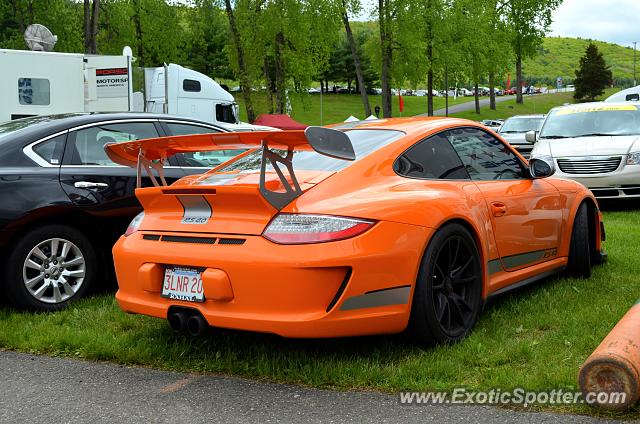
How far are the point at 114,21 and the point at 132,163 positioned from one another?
3222cm

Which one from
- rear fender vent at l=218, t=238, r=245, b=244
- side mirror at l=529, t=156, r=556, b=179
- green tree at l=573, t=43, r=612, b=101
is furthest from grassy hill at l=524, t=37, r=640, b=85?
rear fender vent at l=218, t=238, r=245, b=244

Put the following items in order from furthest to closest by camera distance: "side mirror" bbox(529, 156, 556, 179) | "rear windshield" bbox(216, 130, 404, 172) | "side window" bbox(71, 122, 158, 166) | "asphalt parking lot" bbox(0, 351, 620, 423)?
1. "side window" bbox(71, 122, 158, 166)
2. "side mirror" bbox(529, 156, 556, 179)
3. "rear windshield" bbox(216, 130, 404, 172)
4. "asphalt parking lot" bbox(0, 351, 620, 423)

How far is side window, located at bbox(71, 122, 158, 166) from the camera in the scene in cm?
550

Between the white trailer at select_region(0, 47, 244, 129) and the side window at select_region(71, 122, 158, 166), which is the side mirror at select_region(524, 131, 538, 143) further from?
the side window at select_region(71, 122, 158, 166)

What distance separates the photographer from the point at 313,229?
11.5 ft

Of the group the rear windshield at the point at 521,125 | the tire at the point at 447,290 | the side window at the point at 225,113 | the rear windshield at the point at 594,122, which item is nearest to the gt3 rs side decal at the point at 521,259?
the tire at the point at 447,290

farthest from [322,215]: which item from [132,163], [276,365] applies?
[132,163]

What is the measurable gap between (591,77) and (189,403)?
319 feet

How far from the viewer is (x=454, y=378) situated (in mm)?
3539

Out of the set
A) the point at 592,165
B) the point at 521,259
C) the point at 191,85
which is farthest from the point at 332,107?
the point at 521,259

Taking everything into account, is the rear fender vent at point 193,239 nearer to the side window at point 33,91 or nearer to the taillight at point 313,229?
the taillight at point 313,229

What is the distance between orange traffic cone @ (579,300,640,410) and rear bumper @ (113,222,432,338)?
3.17 feet

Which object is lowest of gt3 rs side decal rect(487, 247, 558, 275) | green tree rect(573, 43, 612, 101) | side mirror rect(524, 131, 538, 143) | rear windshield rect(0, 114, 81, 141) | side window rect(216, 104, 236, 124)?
gt3 rs side decal rect(487, 247, 558, 275)

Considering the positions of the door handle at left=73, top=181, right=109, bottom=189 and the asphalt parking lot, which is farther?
the door handle at left=73, top=181, right=109, bottom=189
